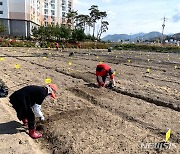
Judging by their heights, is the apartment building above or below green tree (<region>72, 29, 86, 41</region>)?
above

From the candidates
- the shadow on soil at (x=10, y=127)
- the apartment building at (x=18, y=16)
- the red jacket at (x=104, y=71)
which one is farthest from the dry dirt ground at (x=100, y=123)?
the apartment building at (x=18, y=16)

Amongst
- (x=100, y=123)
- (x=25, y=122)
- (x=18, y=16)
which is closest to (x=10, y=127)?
(x=25, y=122)

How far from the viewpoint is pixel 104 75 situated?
9.21 metres

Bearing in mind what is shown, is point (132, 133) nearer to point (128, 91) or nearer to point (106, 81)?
point (128, 91)

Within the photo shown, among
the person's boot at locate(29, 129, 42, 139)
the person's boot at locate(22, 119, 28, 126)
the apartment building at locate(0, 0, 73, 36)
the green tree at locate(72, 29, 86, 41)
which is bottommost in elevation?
the person's boot at locate(29, 129, 42, 139)

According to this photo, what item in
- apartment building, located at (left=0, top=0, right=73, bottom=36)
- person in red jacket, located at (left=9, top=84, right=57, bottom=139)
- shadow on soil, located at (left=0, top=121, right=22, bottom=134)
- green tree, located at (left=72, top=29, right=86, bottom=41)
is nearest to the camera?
person in red jacket, located at (left=9, top=84, right=57, bottom=139)

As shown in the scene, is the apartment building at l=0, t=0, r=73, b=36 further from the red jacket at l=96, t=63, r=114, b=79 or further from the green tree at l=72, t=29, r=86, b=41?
the red jacket at l=96, t=63, r=114, b=79

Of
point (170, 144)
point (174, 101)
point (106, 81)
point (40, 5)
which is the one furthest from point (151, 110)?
point (40, 5)

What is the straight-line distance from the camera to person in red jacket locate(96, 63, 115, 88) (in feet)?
29.9

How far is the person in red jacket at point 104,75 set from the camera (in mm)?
9102

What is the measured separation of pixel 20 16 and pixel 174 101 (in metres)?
64.7

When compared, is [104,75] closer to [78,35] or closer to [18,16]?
[78,35]

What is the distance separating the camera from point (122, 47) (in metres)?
56.5

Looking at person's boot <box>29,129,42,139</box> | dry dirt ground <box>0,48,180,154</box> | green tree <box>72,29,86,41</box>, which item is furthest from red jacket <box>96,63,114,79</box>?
green tree <box>72,29,86,41</box>
